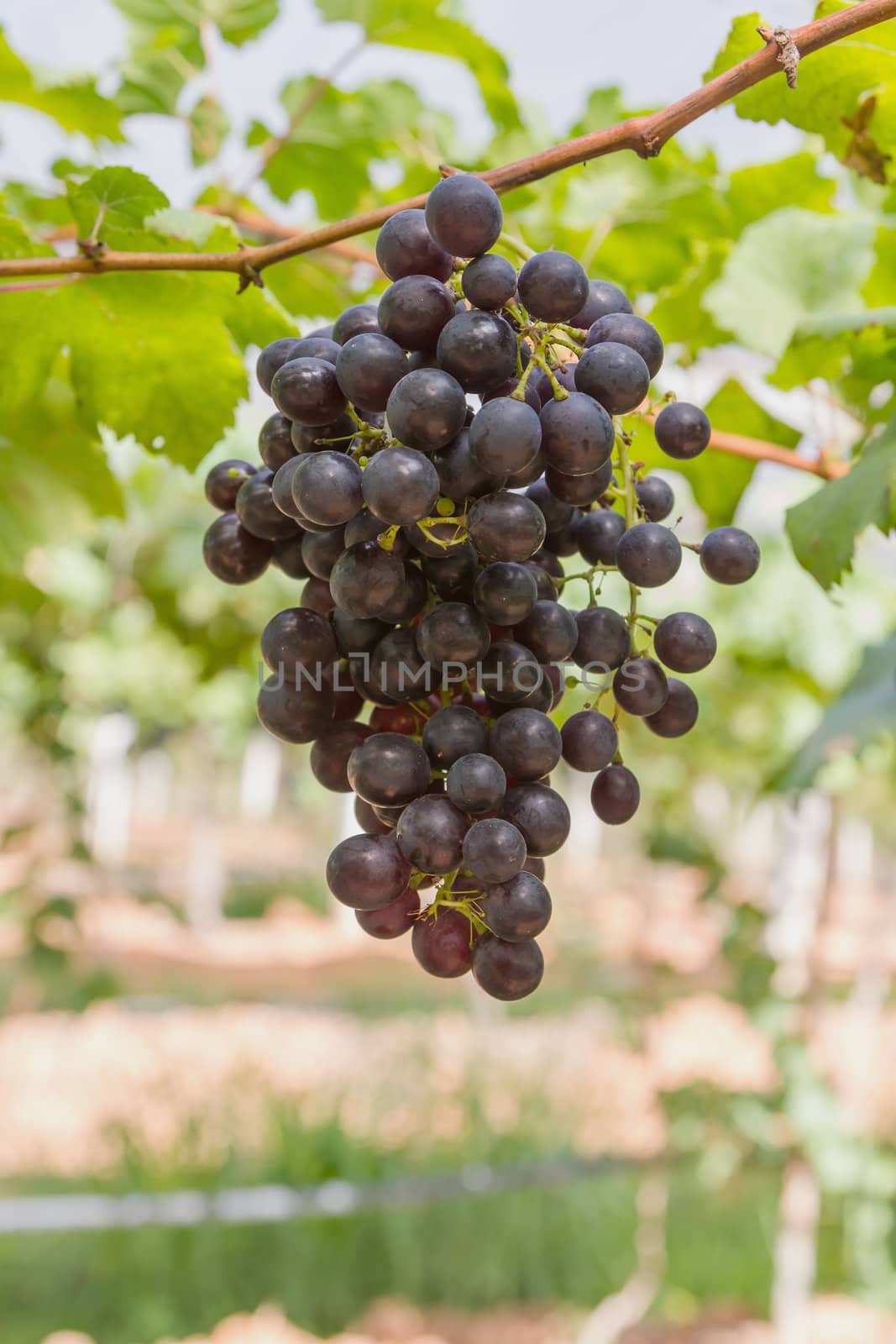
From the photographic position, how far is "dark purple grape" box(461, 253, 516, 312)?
54 centimetres

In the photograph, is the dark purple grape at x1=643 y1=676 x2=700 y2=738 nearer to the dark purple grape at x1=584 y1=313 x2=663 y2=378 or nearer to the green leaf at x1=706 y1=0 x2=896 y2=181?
the dark purple grape at x1=584 y1=313 x2=663 y2=378

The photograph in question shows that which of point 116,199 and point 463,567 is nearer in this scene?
point 463,567

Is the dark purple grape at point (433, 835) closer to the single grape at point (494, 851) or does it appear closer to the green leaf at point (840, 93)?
the single grape at point (494, 851)

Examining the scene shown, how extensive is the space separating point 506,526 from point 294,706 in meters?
0.17

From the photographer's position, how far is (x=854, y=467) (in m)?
0.80

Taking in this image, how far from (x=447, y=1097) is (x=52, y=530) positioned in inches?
148

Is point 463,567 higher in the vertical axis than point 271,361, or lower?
lower

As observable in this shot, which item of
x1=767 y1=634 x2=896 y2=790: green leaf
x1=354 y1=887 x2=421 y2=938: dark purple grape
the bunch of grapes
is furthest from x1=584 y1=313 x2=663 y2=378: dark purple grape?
x1=767 y1=634 x2=896 y2=790: green leaf

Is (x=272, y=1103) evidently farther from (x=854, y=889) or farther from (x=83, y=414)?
(x=854, y=889)

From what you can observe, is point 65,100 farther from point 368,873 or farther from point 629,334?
point 368,873

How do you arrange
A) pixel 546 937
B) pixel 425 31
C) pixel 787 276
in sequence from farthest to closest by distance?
pixel 546 937
pixel 425 31
pixel 787 276

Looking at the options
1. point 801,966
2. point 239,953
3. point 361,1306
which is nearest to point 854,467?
point 801,966

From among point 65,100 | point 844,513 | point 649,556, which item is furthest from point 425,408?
point 65,100

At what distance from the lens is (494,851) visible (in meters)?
0.53
